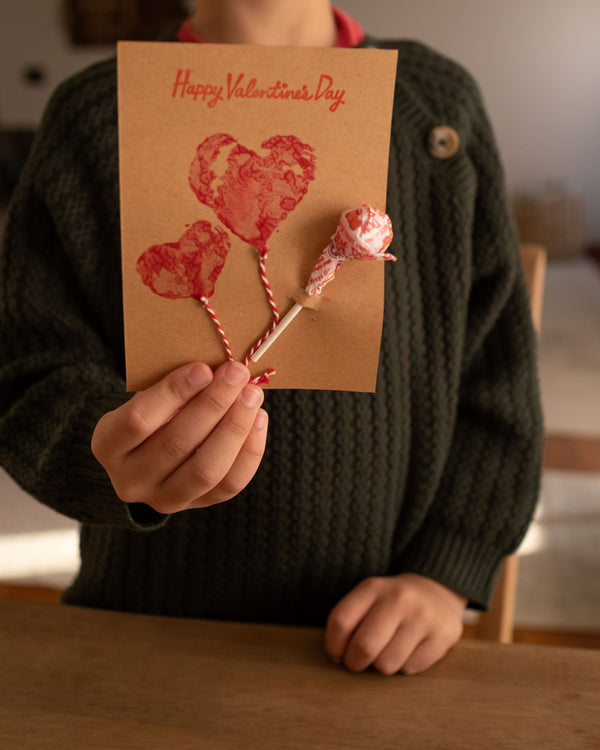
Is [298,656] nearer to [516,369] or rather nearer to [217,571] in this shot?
[217,571]

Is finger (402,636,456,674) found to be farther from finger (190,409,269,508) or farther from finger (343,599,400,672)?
finger (190,409,269,508)

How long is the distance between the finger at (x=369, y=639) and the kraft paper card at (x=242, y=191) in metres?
0.22

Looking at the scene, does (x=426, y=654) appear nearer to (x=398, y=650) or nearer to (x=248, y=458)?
(x=398, y=650)

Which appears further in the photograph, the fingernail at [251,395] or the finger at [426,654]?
the finger at [426,654]

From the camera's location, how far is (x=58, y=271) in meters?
0.60

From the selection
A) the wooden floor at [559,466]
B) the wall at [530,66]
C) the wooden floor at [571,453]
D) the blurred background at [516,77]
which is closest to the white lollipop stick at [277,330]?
the wooden floor at [559,466]

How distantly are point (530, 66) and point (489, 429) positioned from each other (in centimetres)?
382

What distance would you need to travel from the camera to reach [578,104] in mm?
3988

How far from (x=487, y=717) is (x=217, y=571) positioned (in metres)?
0.28

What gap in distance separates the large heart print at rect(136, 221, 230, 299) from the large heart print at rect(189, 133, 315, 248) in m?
0.01

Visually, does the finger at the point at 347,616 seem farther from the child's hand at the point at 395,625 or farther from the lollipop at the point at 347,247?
the lollipop at the point at 347,247

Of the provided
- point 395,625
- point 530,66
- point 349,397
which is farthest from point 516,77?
point 395,625

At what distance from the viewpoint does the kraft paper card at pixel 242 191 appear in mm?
382

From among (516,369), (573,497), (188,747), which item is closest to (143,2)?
(573,497)
